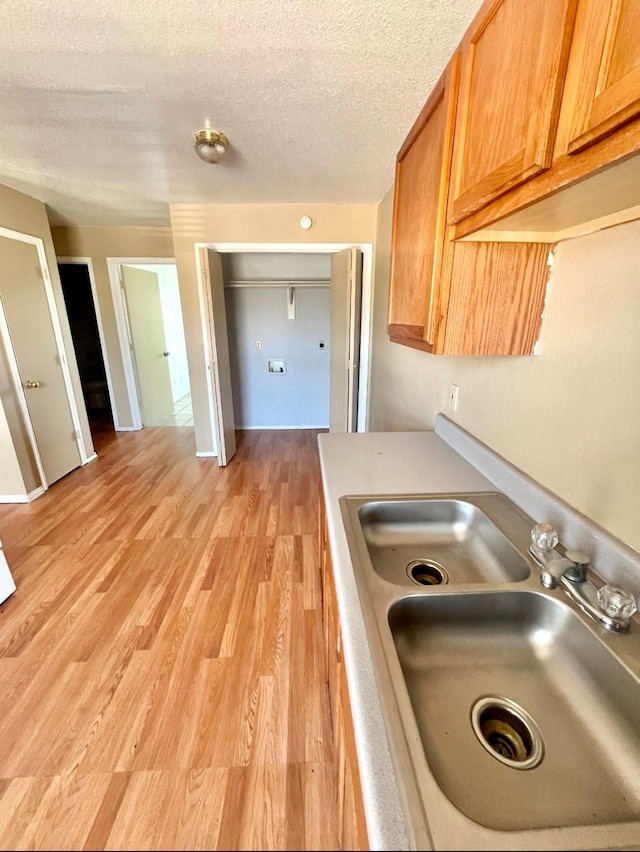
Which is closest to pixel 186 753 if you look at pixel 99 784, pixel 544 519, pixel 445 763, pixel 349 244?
pixel 99 784

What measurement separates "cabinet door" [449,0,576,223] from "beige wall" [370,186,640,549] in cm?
29

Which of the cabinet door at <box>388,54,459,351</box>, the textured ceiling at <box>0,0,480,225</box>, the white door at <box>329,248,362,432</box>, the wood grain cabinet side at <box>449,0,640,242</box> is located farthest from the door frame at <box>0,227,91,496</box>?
the wood grain cabinet side at <box>449,0,640,242</box>

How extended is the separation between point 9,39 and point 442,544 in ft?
7.20

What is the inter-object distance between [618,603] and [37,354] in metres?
3.70

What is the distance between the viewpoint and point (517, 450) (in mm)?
1062

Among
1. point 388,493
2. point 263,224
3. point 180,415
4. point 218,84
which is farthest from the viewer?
point 180,415

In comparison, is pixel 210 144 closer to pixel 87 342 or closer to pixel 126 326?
pixel 126 326

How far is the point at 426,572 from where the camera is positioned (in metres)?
0.99

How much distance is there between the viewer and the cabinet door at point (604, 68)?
439 millimetres

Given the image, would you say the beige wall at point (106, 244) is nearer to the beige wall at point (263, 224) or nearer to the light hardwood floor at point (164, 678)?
the beige wall at point (263, 224)

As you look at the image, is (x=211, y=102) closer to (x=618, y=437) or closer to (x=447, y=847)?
(x=618, y=437)

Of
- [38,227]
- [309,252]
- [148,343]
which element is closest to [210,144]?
[309,252]

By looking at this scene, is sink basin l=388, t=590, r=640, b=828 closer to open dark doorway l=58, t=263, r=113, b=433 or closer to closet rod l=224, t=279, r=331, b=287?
closet rod l=224, t=279, r=331, b=287

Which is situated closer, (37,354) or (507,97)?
(507,97)
